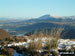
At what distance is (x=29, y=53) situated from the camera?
6.59 m

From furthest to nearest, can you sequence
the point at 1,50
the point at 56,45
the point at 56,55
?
the point at 1,50, the point at 56,45, the point at 56,55

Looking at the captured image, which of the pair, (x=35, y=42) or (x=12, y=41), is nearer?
(x=35, y=42)

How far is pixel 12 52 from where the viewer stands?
7547mm

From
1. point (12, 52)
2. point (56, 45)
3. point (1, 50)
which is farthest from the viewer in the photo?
point (1, 50)

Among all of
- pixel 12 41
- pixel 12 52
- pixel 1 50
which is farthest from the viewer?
pixel 12 41

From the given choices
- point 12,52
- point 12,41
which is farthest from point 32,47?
point 12,41

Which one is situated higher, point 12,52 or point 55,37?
point 55,37

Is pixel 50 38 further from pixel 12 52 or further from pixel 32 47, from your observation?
pixel 12 52

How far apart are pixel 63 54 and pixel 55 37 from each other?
1.94ft

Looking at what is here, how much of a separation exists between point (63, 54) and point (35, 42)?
877mm

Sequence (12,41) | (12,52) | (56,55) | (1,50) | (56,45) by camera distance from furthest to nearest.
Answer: (12,41), (1,50), (12,52), (56,45), (56,55)

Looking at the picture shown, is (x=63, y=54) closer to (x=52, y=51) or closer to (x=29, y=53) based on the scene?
(x=52, y=51)

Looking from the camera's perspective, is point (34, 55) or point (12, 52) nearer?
point (34, 55)

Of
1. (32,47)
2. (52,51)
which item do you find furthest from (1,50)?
(52,51)
